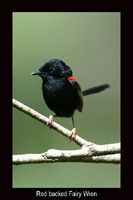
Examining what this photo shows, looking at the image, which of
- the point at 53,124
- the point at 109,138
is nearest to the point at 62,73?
the point at 53,124

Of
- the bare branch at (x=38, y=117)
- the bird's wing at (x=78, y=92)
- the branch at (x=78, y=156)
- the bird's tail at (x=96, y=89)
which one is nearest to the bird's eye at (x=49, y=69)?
the bird's wing at (x=78, y=92)

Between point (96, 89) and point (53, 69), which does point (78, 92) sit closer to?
point (53, 69)

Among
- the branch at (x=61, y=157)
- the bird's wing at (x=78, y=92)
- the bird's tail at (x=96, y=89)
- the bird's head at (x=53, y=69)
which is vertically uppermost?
the bird's head at (x=53, y=69)

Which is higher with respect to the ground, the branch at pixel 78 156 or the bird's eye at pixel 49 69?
the bird's eye at pixel 49 69

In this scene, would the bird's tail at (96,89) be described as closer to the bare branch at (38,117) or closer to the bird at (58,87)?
the bird at (58,87)

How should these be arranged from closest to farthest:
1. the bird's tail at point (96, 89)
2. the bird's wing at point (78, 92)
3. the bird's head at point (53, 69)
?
1. the bird's head at point (53, 69)
2. the bird's wing at point (78, 92)
3. the bird's tail at point (96, 89)

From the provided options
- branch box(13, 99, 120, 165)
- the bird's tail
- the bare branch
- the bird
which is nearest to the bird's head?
the bird

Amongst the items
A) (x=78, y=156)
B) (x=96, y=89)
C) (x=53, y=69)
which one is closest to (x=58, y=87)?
(x=53, y=69)

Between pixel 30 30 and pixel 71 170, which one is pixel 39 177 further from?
pixel 30 30

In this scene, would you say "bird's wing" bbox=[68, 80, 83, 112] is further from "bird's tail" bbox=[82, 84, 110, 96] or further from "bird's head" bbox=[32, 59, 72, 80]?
"bird's tail" bbox=[82, 84, 110, 96]

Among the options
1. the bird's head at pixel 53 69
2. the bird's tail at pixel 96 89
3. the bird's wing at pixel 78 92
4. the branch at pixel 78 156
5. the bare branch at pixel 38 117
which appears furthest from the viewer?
the bird's tail at pixel 96 89

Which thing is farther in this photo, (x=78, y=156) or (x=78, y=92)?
(x=78, y=92)

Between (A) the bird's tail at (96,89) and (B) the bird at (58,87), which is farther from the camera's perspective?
(A) the bird's tail at (96,89)
